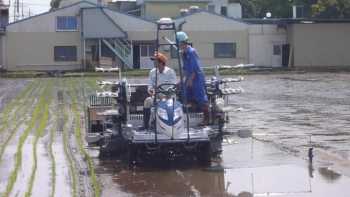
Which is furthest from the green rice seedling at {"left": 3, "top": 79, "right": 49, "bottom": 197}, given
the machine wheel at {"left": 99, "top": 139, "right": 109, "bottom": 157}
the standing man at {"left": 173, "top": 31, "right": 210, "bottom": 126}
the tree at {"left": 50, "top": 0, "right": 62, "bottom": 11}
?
the tree at {"left": 50, "top": 0, "right": 62, "bottom": 11}

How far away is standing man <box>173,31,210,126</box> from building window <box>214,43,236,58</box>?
38.7 m

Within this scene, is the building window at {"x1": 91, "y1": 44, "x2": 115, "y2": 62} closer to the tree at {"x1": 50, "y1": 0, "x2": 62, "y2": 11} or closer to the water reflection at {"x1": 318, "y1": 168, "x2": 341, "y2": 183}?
the water reflection at {"x1": 318, "y1": 168, "x2": 341, "y2": 183}

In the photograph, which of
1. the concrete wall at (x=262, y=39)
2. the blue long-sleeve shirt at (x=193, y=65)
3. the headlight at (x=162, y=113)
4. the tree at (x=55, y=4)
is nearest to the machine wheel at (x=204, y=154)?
the headlight at (x=162, y=113)

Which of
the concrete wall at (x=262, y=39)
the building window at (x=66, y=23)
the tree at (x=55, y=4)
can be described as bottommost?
the concrete wall at (x=262, y=39)

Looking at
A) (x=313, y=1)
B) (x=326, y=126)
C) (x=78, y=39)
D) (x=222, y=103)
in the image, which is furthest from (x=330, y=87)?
(x=313, y=1)

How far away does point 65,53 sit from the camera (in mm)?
49625

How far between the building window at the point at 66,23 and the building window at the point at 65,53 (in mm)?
1240

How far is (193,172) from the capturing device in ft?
35.8

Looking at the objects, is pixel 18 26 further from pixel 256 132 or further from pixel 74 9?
pixel 256 132

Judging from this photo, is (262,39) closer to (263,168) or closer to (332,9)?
(332,9)

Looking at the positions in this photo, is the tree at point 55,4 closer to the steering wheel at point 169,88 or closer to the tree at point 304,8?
the tree at point 304,8

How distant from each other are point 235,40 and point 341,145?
3781 centimetres

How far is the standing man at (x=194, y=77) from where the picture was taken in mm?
12086

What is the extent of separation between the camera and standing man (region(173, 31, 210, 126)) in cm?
1209
